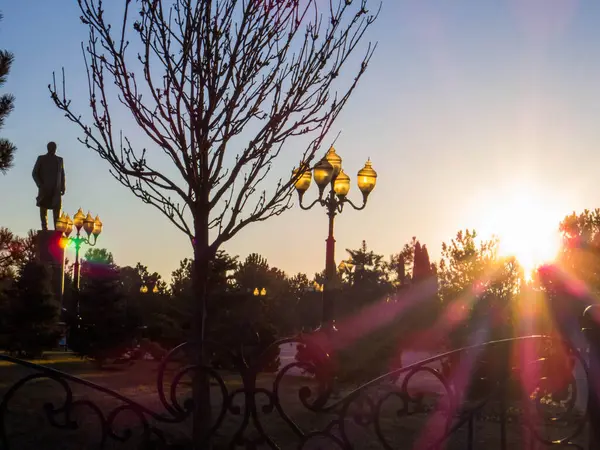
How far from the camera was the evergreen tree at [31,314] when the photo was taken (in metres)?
17.1

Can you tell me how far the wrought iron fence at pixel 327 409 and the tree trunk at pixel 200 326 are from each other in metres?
0.12

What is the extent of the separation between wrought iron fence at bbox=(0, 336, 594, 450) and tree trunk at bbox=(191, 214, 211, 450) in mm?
121

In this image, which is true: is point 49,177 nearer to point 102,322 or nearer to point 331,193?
point 102,322

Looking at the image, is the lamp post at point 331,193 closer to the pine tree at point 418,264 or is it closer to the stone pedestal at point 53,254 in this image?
the stone pedestal at point 53,254

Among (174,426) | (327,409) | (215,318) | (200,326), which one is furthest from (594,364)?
(215,318)

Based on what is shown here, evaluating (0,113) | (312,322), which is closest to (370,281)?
(312,322)

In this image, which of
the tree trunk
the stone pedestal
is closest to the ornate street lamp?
the stone pedestal

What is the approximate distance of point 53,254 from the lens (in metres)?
21.2

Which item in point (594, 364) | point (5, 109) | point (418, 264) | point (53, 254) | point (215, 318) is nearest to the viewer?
point (594, 364)

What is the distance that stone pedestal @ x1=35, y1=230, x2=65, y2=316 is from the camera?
20670mm

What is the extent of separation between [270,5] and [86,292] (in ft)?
50.7

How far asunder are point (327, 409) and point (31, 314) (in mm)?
15590

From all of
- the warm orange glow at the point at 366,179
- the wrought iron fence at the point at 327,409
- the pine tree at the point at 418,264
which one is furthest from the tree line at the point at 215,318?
the pine tree at the point at 418,264

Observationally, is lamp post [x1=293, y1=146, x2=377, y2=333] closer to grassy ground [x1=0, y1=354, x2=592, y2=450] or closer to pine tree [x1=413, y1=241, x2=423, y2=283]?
grassy ground [x1=0, y1=354, x2=592, y2=450]
